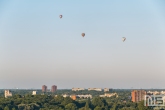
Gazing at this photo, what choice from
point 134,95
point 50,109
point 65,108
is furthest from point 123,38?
point 134,95

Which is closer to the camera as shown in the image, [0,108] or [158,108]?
[158,108]

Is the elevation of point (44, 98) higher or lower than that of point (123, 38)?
lower

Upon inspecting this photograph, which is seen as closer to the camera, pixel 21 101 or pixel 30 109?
pixel 30 109

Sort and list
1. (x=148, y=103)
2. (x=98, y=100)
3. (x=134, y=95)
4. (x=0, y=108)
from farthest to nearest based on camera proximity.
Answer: (x=134, y=95)
(x=98, y=100)
(x=0, y=108)
(x=148, y=103)

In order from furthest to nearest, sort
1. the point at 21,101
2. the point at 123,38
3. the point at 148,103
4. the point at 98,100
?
the point at 98,100 < the point at 21,101 < the point at 148,103 < the point at 123,38

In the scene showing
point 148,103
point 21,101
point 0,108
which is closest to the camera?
point 148,103

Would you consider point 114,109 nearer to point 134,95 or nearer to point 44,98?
point 44,98

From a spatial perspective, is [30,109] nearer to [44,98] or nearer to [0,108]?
[0,108]

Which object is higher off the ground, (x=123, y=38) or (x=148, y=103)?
(x=123, y=38)

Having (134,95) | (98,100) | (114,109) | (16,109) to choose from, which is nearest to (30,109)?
(16,109)
